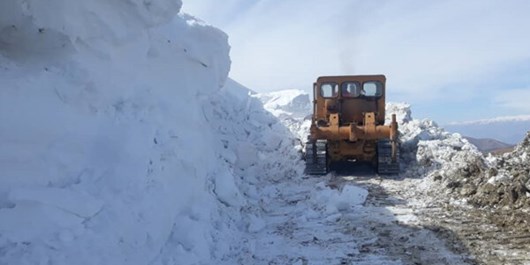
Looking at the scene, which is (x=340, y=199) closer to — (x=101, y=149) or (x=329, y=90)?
(x=101, y=149)

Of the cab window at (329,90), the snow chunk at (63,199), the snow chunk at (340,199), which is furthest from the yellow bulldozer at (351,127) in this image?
the snow chunk at (63,199)

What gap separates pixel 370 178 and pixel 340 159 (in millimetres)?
1379

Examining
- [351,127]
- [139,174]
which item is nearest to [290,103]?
[351,127]

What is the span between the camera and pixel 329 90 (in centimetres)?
1452

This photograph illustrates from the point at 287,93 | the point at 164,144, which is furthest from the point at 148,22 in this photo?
the point at 287,93

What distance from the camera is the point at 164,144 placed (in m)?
6.90

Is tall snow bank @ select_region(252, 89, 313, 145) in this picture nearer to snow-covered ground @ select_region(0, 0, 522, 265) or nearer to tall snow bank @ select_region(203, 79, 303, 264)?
tall snow bank @ select_region(203, 79, 303, 264)

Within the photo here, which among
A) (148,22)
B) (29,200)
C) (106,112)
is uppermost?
(148,22)

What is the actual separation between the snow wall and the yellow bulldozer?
480 cm

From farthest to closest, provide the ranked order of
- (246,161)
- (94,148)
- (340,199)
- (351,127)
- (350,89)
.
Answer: (350,89) < (351,127) < (246,161) < (340,199) < (94,148)

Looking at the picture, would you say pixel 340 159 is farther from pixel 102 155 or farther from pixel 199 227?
pixel 102 155

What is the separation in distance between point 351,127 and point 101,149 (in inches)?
321

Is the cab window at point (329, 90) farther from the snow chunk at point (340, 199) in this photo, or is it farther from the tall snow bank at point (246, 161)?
the snow chunk at point (340, 199)

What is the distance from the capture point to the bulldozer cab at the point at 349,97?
46.7 ft
